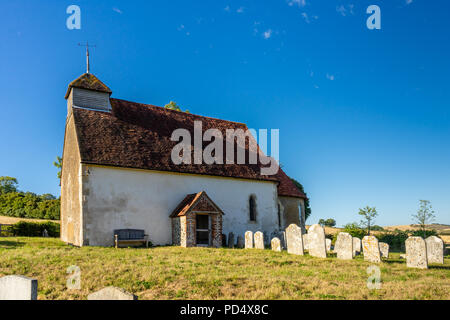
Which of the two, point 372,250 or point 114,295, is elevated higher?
point 114,295

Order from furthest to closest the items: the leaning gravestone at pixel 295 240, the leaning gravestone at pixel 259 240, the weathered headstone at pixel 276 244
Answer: the leaning gravestone at pixel 259 240, the weathered headstone at pixel 276 244, the leaning gravestone at pixel 295 240

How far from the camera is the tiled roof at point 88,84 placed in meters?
23.3

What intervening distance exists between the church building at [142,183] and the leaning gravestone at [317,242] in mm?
6673

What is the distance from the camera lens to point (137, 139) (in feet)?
75.9

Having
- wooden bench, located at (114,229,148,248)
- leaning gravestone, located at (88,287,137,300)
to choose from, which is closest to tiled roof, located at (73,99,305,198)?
wooden bench, located at (114,229,148,248)

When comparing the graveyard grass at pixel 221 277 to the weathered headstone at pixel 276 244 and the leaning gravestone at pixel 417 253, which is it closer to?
the leaning gravestone at pixel 417 253

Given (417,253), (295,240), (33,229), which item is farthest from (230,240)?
(33,229)

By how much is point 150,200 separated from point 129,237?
8.21 feet

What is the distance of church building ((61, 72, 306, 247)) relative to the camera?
66.1ft

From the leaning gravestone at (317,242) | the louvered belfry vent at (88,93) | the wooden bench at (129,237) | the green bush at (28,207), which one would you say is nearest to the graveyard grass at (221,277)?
the leaning gravestone at (317,242)

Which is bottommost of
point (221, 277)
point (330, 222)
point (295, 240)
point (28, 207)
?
point (330, 222)

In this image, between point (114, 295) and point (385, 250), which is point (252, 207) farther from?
point (114, 295)
